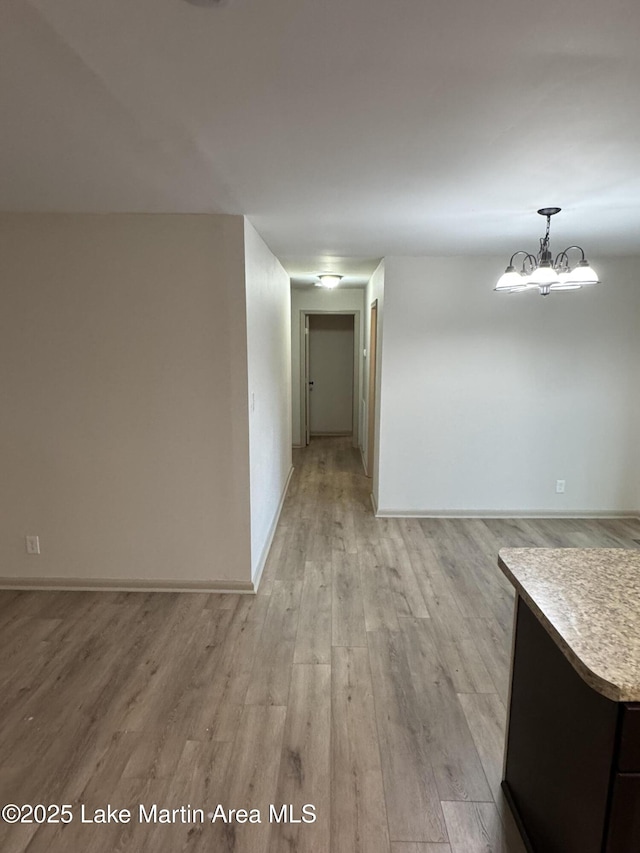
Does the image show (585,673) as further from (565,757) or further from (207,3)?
(207,3)

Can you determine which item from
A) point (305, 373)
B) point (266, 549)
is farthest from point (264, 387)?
point (305, 373)

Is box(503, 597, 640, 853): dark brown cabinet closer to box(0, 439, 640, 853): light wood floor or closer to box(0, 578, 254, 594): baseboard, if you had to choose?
box(0, 439, 640, 853): light wood floor

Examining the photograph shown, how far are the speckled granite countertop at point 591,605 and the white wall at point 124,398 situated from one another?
1.84 m

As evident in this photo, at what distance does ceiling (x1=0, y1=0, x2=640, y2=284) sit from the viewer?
1.01 metres

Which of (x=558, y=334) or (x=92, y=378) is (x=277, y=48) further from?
(x=558, y=334)

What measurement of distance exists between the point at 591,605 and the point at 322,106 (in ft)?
5.47

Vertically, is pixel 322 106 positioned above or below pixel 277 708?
above

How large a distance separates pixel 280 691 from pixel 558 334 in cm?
368

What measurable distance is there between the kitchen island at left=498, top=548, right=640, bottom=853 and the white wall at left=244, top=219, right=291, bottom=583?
1.85 metres

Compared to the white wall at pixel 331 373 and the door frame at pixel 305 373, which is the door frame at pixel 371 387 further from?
the white wall at pixel 331 373

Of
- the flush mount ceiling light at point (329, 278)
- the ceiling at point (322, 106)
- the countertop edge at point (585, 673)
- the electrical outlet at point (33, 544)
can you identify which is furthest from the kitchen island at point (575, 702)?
the flush mount ceiling light at point (329, 278)

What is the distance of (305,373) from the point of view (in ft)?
23.0

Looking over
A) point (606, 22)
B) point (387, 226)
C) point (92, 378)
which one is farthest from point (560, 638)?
point (92, 378)

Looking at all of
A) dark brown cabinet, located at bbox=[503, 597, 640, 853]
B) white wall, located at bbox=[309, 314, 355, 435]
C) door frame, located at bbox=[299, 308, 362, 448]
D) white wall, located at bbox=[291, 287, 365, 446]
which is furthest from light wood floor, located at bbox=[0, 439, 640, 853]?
white wall, located at bbox=[309, 314, 355, 435]
